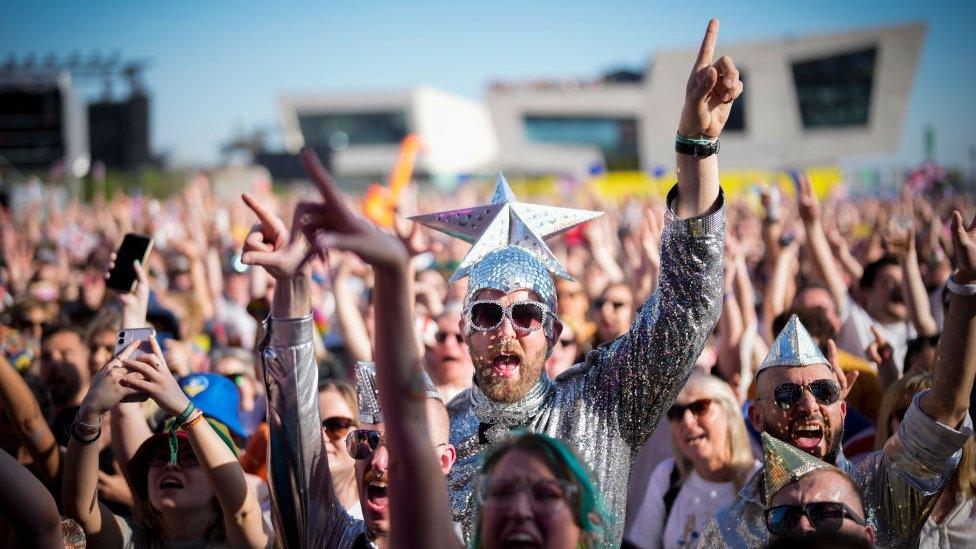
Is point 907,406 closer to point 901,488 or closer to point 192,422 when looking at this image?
point 901,488

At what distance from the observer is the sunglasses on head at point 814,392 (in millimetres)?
2887

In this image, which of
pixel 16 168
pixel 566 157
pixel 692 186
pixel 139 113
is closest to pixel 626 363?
pixel 692 186

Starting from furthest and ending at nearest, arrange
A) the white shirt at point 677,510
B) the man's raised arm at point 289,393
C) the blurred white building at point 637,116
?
the blurred white building at point 637,116
the white shirt at point 677,510
the man's raised arm at point 289,393

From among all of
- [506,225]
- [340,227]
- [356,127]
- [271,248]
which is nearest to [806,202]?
[506,225]

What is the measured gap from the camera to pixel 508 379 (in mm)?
→ 2484

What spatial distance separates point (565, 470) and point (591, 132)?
60434 mm

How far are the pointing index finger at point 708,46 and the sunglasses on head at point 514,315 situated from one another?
77 centimetres

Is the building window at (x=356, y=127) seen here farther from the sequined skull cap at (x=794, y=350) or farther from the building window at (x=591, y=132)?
the sequined skull cap at (x=794, y=350)

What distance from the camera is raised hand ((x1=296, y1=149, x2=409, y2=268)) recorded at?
4.74 ft

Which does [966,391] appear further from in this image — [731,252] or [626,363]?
[731,252]

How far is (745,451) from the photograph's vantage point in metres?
3.63

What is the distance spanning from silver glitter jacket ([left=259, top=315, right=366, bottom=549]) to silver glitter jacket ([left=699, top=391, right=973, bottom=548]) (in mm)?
1189

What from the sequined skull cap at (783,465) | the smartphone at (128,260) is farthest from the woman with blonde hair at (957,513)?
the smartphone at (128,260)

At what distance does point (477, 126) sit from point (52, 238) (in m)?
60.9
